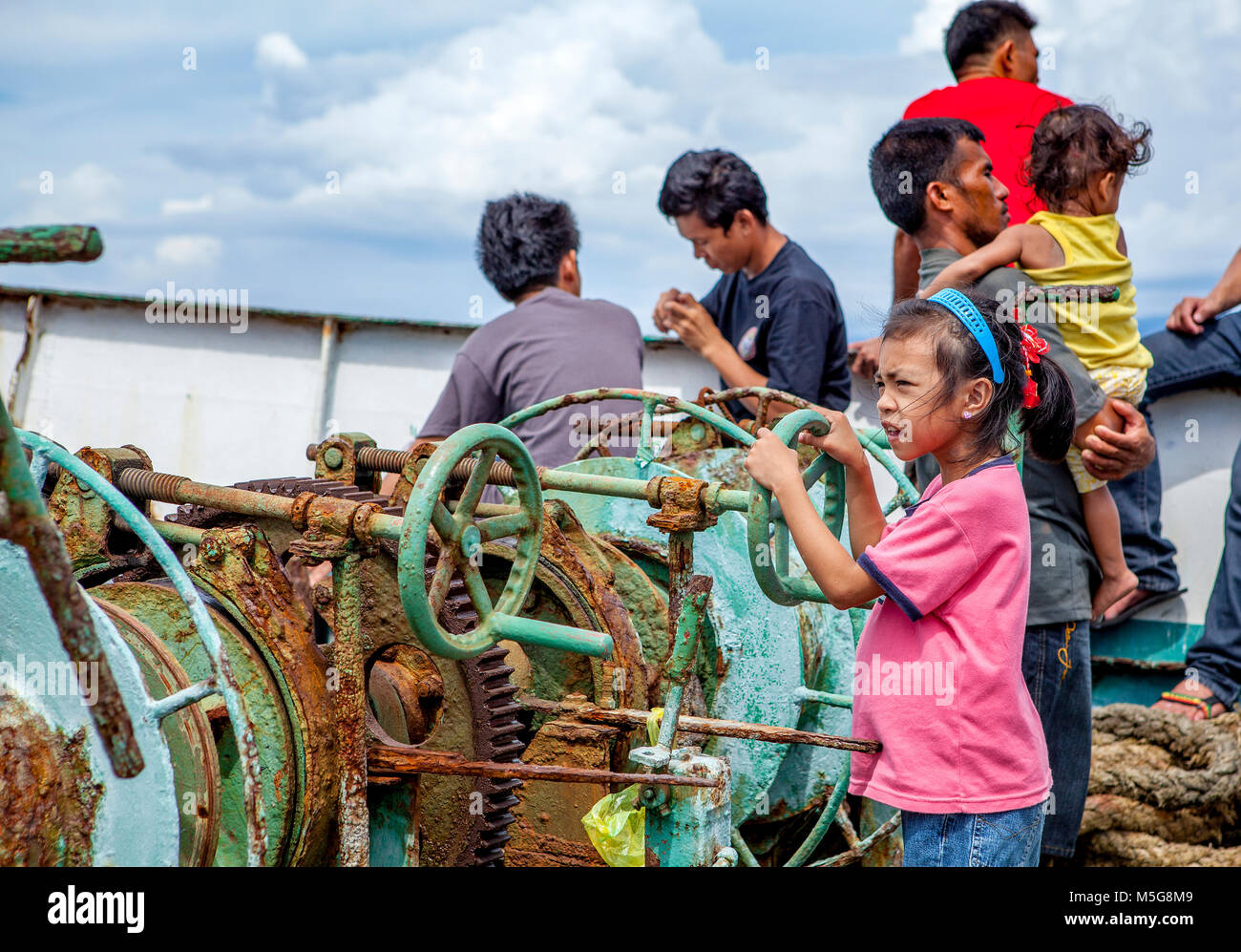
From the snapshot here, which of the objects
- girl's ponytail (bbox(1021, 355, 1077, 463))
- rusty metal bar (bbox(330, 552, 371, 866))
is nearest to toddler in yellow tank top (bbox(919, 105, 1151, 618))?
girl's ponytail (bbox(1021, 355, 1077, 463))

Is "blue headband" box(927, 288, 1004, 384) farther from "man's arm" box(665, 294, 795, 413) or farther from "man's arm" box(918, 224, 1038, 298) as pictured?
"man's arm" box(665, 294, 795, 413)

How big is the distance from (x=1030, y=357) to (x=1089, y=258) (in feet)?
3.36

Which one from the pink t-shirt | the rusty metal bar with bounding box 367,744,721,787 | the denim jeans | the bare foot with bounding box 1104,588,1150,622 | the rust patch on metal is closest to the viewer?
the rust patch on metal

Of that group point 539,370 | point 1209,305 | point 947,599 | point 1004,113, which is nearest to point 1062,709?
point 947,599

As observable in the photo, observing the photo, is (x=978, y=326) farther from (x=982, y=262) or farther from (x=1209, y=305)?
(x=1209, y=305)

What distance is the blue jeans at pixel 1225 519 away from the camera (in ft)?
12.0

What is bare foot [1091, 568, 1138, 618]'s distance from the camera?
2.82 meters

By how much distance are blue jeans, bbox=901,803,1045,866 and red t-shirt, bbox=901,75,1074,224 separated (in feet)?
6.94

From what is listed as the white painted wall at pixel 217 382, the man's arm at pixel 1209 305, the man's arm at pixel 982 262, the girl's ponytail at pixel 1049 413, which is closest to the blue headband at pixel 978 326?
the girl's ponytail at pixel 1049 413

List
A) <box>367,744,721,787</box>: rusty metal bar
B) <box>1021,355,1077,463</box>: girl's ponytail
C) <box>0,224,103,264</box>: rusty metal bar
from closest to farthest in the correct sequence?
1. <box>0,224,103,264</box>: rusty metal bar
2. <box>367,744,721,787</box>: rusty metal bar
3. <box>1021,355,1077,463</box>: girl's ponytail

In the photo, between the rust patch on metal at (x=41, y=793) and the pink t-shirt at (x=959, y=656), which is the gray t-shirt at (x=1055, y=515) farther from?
the rust patch on metal at (x=41, y=793)

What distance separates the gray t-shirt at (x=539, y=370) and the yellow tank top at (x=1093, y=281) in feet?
4.01

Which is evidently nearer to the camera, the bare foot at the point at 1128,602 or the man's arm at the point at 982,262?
the man's arm at the point at 982,262
